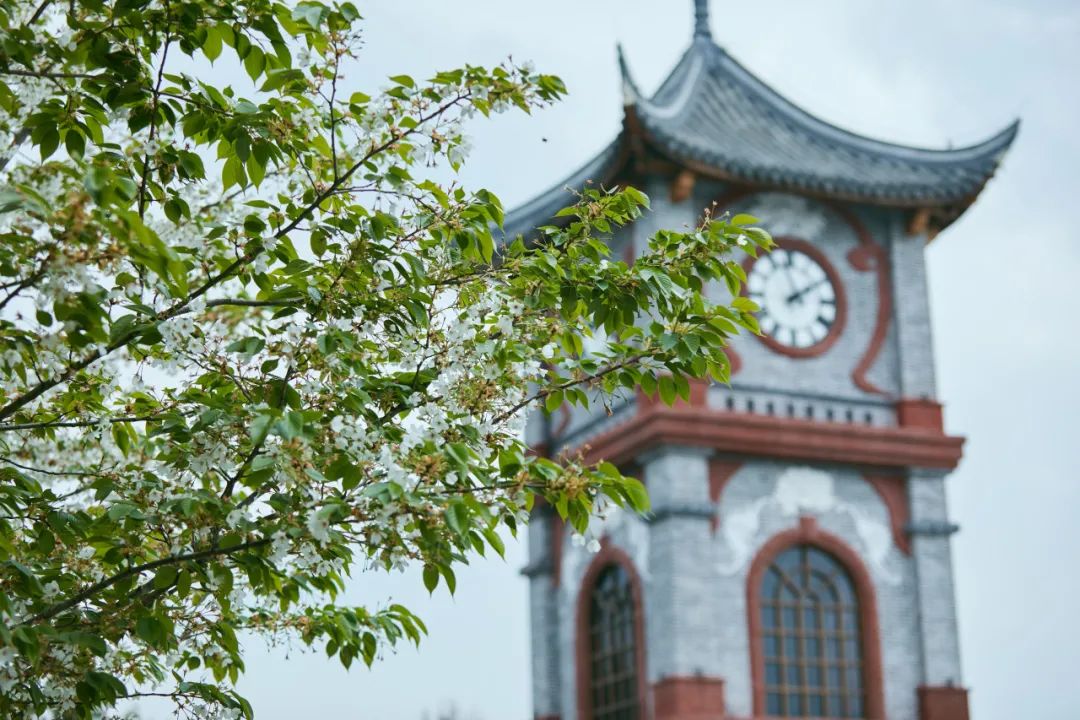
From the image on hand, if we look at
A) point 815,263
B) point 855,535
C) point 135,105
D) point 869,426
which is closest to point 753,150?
point 815,263

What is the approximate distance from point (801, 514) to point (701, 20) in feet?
28.3

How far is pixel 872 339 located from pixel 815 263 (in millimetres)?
1371

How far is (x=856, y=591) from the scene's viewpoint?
20.8 meters

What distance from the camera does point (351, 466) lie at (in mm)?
5516

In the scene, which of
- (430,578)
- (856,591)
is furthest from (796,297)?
(430,578)

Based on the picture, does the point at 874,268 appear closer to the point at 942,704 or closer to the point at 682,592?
the point at 682,592

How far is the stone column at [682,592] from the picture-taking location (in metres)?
19.1

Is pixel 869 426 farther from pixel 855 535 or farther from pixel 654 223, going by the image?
pixel 654 223

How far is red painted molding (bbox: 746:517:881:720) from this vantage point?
787 inches

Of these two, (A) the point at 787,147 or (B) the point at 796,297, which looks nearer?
(B) the point at 796,297

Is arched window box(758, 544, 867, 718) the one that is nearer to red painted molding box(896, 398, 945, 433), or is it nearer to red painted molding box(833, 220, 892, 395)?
red painted molding box(896, 398, 945, 433)

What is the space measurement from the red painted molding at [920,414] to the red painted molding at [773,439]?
0.73ft

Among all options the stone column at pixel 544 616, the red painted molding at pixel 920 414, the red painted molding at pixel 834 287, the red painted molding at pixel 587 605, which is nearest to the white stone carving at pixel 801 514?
the red painted molding at pixel 587 605

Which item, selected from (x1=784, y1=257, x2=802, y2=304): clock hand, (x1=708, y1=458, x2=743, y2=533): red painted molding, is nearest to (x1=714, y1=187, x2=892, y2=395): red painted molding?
(x1=784, y1=257, x2=802, y2=304): clock hand
